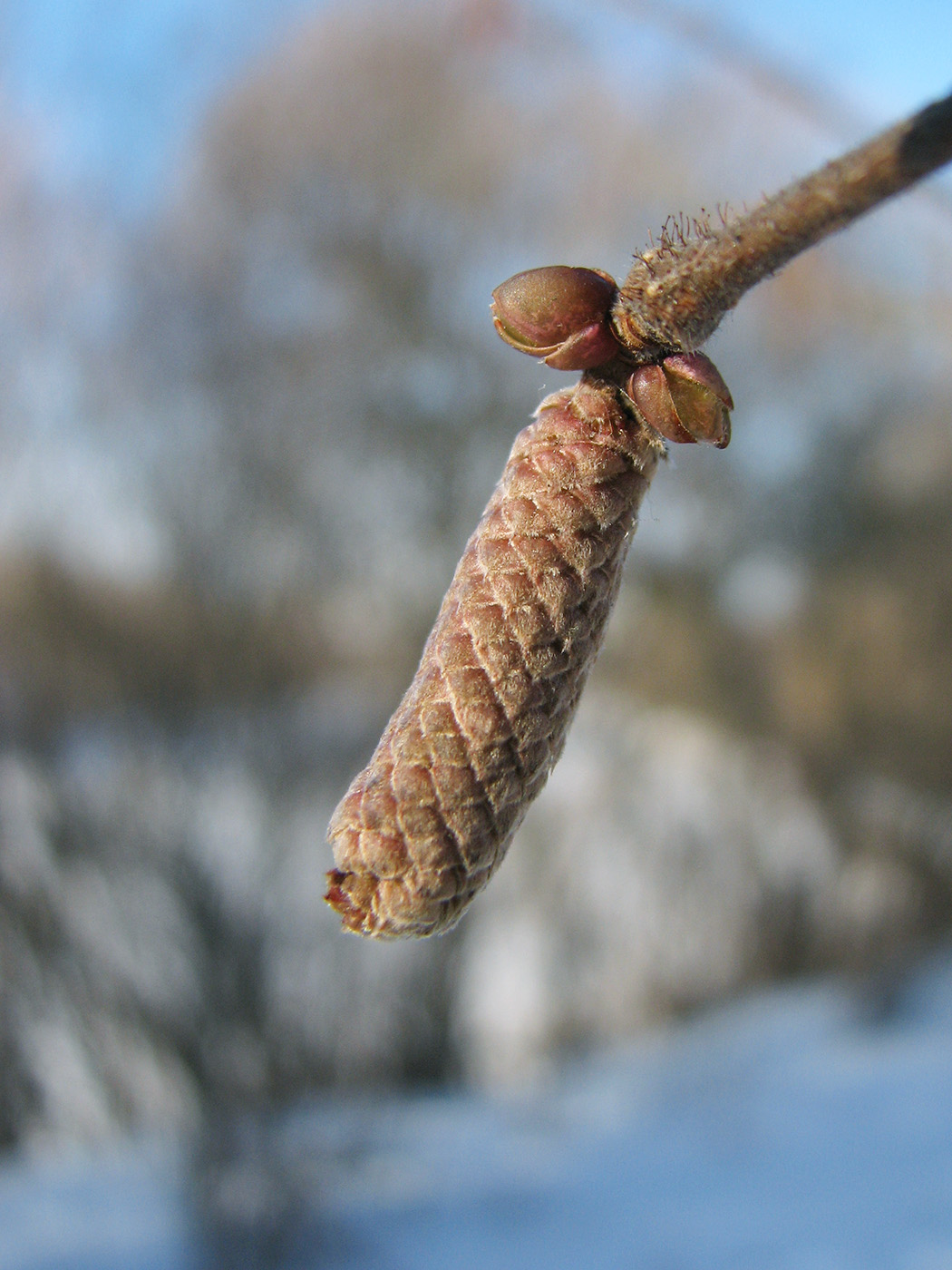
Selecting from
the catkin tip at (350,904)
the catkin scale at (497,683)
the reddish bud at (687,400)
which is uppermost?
the reddish bud at (687,400)

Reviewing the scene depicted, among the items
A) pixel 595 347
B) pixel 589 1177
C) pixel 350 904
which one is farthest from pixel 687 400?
pixel 589 1177

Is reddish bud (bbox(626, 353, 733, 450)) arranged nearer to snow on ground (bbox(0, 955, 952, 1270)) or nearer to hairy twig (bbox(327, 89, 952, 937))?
hairy twig (bbox(327, 89, 952, 937))

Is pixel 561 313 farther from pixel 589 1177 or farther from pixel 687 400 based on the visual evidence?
pixel 589 1177

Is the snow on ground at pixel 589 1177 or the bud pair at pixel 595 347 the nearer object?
the bud pair at pixel 595 347

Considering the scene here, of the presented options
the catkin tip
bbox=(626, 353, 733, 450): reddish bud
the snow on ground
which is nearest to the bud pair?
bbox=(626, 353, 733, 450): reddish bud

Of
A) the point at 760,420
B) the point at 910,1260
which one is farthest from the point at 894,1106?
the point at 760,420

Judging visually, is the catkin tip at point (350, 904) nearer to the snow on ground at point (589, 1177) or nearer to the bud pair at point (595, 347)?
the bud pair at point (595, 347)

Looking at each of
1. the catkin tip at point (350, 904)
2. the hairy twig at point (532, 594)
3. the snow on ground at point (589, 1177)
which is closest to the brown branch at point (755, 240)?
the hairy twig at point (532, 594)

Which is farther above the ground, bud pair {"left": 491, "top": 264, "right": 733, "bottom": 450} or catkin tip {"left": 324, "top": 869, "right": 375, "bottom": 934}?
bud pair {"left": 491, "top": 264, "right": 733, "bottom": 450}
